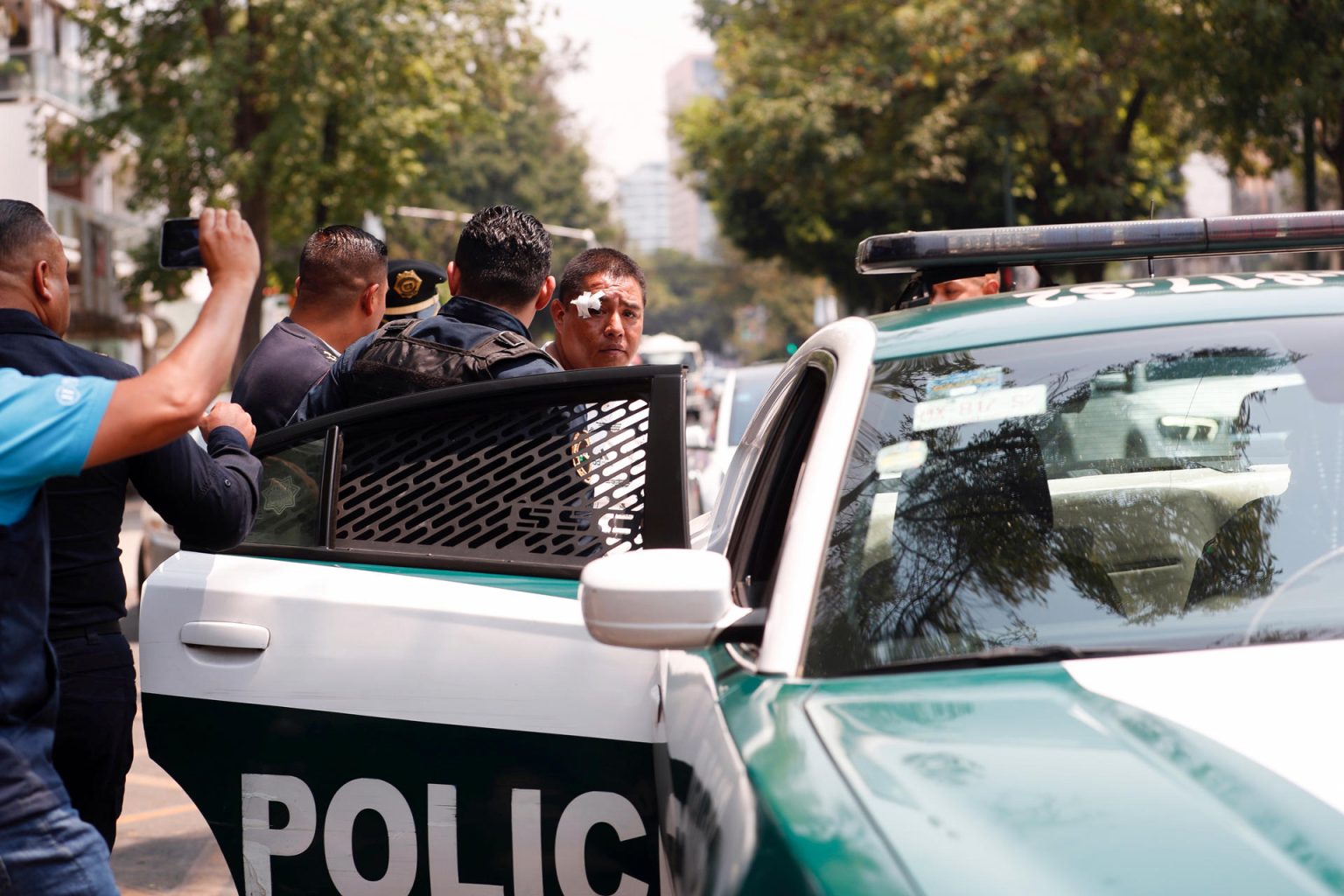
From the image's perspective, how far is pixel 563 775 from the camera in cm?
290

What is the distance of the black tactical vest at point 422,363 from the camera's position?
3.59 metres

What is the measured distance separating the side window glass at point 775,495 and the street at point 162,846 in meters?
2.39

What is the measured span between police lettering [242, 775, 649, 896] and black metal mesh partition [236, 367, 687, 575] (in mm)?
447

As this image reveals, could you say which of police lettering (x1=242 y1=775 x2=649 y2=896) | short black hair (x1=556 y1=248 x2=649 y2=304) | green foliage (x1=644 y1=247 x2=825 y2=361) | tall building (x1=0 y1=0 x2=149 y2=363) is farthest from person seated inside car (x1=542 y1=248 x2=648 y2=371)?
green foliage (x1=644 y1=247 x2=825 y2=361)

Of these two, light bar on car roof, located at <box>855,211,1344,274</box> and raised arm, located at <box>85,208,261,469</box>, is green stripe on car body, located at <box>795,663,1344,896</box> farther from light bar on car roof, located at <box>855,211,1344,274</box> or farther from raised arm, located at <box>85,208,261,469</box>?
light bar on car roof, located at <box>855,211,1344,274</box>

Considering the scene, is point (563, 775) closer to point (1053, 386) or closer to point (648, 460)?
point (648, 460)

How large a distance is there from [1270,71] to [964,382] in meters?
14.5

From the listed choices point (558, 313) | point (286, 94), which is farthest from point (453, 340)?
point (286, 94)

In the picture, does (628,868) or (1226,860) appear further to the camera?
(628,868)

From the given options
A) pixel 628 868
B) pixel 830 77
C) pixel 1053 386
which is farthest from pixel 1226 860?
pixel 830 77

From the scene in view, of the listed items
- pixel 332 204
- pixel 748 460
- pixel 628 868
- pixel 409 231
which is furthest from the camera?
pixel 409 231

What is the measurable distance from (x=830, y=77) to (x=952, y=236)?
26.8 m

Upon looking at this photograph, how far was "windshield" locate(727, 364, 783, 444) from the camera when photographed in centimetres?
1171

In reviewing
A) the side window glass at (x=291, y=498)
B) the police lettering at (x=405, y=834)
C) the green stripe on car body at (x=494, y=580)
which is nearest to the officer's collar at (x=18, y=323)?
the side window glass at (x=291, y=498)
